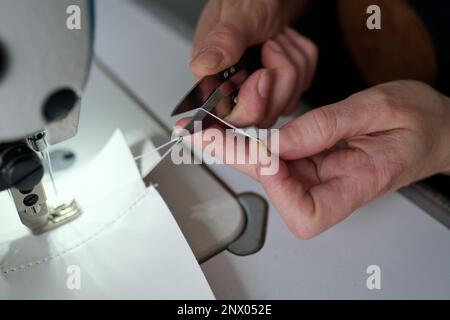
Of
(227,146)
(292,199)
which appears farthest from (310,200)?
(227,146)

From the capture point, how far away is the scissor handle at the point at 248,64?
2.25ft

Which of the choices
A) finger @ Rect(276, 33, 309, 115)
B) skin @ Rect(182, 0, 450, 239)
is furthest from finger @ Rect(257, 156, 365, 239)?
finger @ Rect(276, 33, 309, 115)

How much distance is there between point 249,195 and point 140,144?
21 cm

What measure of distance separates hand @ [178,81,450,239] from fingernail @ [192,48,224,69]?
0.15m

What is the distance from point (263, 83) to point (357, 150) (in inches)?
7.3

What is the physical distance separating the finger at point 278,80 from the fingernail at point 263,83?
72 millimetres

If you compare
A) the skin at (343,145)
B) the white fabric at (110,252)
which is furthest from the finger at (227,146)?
the white fabric at (110,252)

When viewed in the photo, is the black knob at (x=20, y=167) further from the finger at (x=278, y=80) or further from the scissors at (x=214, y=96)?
the finger at (x=278, y=80)

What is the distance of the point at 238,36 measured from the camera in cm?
75

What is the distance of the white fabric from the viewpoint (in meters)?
0.58

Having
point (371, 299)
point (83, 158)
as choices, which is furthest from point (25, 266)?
point (371, 299)

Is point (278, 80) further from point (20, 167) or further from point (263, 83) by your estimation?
point (20, 167)
